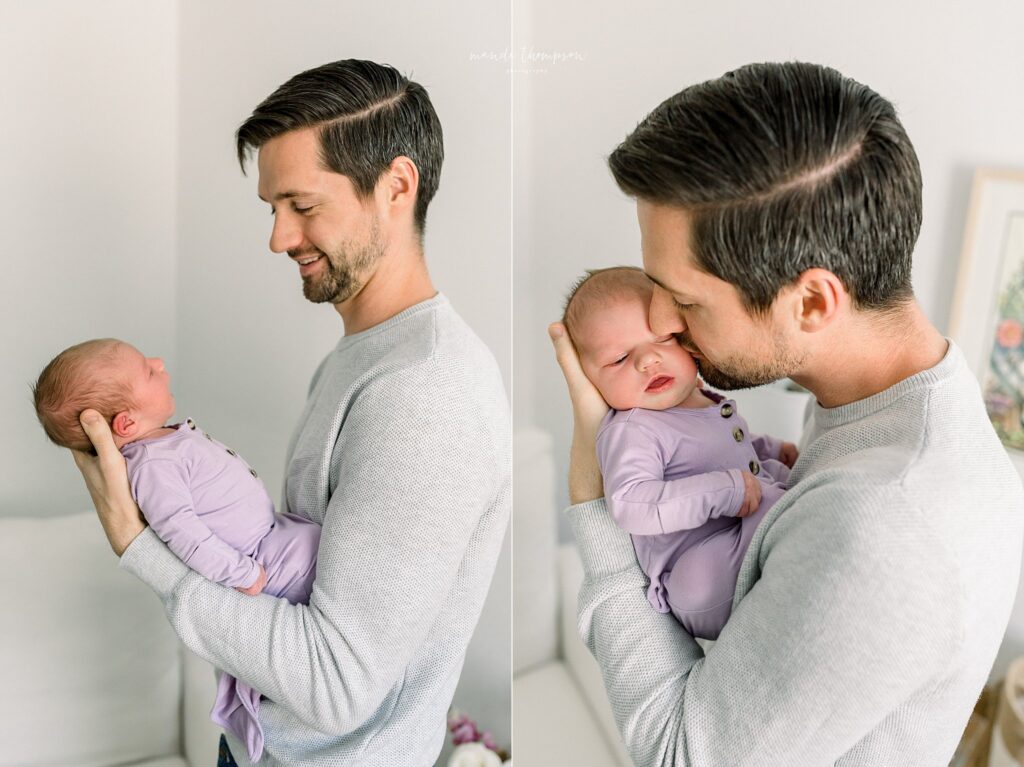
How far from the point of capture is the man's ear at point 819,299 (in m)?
0.80

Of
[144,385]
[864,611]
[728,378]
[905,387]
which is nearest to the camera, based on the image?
[864,611]

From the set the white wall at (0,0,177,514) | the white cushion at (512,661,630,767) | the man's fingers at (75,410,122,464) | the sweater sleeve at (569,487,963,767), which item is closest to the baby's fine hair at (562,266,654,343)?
the sweater sleeve at (569,487,963,767)

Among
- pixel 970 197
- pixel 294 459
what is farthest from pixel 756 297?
pixel 294 459

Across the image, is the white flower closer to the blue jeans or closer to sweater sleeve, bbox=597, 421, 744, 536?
the blue jeans

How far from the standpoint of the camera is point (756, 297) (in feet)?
2.71

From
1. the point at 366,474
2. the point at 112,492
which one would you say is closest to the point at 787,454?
the point at 366,474

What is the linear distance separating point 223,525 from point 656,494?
61cm

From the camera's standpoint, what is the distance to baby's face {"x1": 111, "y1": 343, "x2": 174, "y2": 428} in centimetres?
125

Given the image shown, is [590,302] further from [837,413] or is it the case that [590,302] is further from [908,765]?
[908,765]

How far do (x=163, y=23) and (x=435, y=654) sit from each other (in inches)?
67.9

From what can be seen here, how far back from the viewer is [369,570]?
3.45ft

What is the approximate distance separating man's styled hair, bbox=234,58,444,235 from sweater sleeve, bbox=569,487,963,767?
2.56 feet

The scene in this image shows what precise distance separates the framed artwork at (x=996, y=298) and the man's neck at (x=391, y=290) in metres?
0.73

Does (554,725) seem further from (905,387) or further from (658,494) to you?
(905,387)
